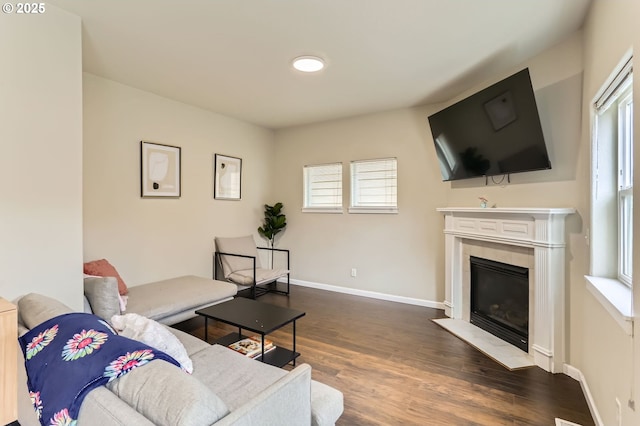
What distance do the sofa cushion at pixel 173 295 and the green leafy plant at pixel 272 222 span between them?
1.69 m

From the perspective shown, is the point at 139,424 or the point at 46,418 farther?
the point at 46,418

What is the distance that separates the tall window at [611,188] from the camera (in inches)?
73.9

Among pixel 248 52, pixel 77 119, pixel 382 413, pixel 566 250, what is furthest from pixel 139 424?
pixel 566 250

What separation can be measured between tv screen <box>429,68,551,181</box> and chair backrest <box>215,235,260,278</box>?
291cm

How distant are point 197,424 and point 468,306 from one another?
3.39 meters

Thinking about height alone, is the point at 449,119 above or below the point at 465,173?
above

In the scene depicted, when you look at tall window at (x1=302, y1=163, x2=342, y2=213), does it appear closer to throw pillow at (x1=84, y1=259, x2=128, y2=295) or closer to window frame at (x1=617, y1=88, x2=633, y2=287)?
throw pillow at (x1=84, y1=259, x2=128, y2=295)

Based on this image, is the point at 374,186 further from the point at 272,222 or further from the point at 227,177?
the point at 227,177

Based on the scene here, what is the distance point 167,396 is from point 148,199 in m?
3.24

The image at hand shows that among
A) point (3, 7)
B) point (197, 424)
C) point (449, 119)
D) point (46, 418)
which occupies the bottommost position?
point (46, 418)

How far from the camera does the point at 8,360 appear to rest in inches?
57.3

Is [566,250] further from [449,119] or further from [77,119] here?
[77,119]

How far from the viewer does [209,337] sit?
3027 millimetres

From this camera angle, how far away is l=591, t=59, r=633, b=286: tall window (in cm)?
188
